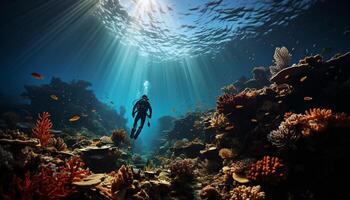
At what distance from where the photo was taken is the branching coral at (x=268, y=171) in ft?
19.3

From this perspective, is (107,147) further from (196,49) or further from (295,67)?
(196,49)

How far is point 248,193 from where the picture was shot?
561 centimetres

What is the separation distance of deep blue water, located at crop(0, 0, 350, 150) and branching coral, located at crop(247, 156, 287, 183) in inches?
525

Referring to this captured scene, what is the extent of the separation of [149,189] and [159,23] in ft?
72.7

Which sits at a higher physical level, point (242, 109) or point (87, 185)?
point (242, 109)

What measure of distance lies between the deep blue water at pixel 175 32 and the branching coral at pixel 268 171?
43.7ft

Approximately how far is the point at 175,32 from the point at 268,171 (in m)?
23.7

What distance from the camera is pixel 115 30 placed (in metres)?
30.4

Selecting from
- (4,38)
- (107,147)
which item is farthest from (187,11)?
(4,38)

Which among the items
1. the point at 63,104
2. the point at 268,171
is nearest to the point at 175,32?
the point at 63,104

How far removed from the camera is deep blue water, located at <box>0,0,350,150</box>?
2188 cm

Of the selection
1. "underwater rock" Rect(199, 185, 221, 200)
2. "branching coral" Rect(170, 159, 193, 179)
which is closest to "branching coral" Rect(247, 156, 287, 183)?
"underwater rock" Rect(199, 185, 221, 200)

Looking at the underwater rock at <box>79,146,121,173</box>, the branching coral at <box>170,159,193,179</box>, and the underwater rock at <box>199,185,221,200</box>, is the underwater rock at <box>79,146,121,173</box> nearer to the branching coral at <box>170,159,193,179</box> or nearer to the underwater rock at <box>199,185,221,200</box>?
the branching coral at <box>170,159,193,179</box>

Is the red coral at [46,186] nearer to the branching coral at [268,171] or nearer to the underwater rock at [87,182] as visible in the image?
the underwater rock at [87,182]
